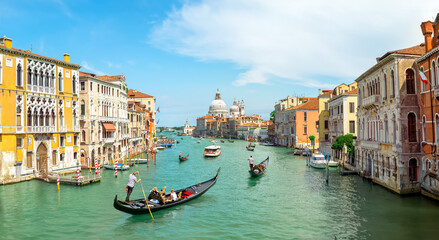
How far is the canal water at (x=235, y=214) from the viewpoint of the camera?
12188 millimetres

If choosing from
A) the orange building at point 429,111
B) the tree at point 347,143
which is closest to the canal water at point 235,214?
the orange building at point 429,111

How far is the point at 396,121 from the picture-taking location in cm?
1692

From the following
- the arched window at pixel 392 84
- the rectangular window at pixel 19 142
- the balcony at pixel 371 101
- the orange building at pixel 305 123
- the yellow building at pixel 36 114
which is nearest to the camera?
the arched window at pixel 392 84

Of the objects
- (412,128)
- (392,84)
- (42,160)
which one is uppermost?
(392,84)

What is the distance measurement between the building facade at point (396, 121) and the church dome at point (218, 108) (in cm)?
14747

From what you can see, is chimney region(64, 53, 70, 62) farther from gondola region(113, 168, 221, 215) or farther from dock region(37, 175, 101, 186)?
gondola region(113, 168, 221, 215)

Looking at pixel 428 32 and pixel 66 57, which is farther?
pixel 66 57

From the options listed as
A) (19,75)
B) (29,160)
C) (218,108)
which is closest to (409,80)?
(19,75)

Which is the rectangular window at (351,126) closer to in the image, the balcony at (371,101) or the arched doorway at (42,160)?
the balcony at (371,101)

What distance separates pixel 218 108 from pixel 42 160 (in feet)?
484

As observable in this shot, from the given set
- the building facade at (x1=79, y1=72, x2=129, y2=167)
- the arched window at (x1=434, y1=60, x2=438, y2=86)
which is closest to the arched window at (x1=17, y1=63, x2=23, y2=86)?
the building facade at (x1=79, y1=72, x2=129, y2=167)

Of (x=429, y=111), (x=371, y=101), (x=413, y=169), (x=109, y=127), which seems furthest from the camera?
(x=109, y=127)

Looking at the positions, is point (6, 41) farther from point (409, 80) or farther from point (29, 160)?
point (409, 80)

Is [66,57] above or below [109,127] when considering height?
above
